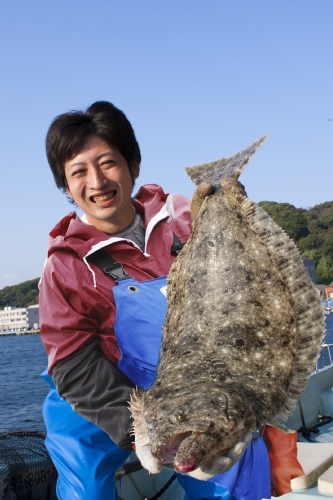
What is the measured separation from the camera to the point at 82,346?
9.17 feet

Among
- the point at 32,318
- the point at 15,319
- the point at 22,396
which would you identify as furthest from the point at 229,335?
the point at 15,319

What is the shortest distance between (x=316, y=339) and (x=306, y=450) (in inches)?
181

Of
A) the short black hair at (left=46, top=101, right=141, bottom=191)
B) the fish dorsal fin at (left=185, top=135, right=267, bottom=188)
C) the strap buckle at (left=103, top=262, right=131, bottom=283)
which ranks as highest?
the short black hair at (left=46, top=101, right=141, bottom=191)

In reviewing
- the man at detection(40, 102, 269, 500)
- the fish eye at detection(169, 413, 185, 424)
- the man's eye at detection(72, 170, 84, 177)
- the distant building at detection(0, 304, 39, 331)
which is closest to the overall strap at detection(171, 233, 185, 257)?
the man at detection(40, 102, 269, 500)

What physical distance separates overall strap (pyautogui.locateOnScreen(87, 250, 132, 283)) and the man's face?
259 millimetres

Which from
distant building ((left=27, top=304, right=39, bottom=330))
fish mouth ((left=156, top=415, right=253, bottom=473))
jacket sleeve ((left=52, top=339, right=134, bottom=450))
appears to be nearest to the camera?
fish mouth ((left=156, top=415, right=253, bottom=473))

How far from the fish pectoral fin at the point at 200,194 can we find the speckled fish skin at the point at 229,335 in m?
0.04

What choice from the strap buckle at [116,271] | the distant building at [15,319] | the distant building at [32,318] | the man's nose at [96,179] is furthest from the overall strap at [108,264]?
the distant building at [15,319]

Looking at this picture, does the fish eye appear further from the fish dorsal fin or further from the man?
the fish dorsal fin

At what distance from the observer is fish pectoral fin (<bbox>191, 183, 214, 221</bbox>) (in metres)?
2.40

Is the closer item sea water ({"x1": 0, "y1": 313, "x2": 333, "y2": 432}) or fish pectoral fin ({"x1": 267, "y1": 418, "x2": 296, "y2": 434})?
fish pectoral fin ({"x1": 267, "y1": 418, "x2": 296, "y2": 434})

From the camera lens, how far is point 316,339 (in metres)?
2.05

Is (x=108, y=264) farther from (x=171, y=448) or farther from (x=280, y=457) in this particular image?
(x=280, y=457)

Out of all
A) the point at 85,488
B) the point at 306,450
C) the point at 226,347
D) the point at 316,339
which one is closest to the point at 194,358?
the point at 226,347
